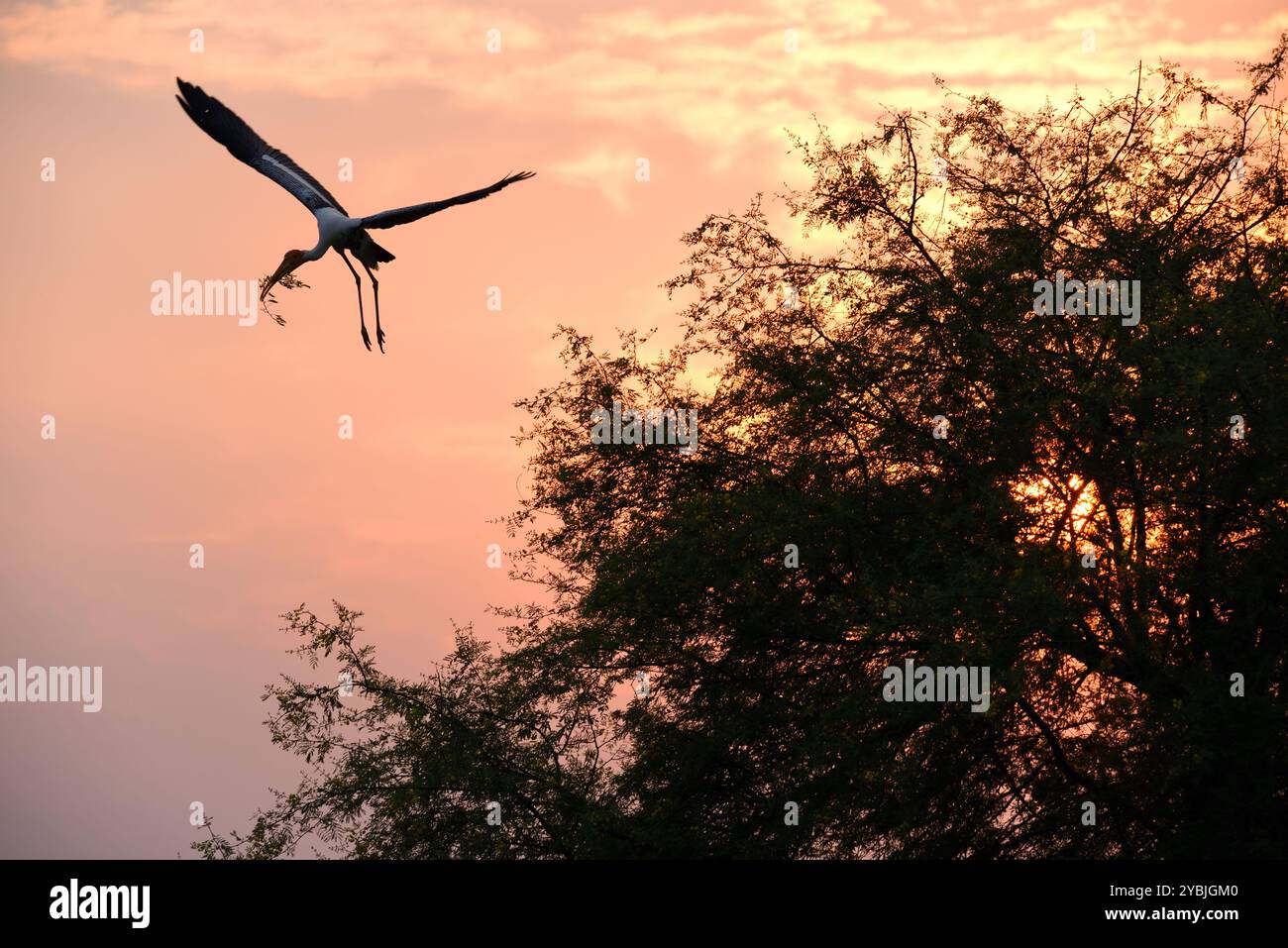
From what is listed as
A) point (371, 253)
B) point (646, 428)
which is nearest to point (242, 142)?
point (371, 253)

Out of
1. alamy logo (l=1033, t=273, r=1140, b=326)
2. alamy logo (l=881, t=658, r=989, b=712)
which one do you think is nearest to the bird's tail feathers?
alamy logo (l=881, t=658, r=989, b=712)

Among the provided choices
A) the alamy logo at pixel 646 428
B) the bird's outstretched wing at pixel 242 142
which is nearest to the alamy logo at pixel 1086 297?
the alamy logo at pixel 646 428

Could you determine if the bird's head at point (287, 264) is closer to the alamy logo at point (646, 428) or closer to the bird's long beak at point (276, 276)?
the bird's long beak at point (276, 276)

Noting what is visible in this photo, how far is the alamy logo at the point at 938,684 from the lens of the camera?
15.0m

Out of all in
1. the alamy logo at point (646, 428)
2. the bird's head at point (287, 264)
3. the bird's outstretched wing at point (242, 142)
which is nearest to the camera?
the bird's head at point (287, 264)

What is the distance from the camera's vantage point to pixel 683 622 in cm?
1866

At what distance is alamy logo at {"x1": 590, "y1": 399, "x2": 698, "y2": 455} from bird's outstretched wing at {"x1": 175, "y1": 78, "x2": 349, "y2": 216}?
7035 millimetres

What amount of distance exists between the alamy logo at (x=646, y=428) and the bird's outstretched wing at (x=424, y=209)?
26.4 ft

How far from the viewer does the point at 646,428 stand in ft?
67.8
